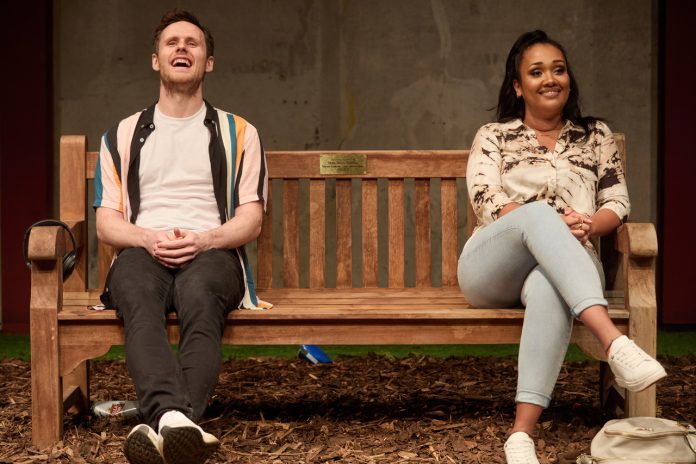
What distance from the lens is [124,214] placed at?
388 centimetres

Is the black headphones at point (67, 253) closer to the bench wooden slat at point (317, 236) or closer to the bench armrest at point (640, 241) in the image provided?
the bench wooden slat at point (317, 236)

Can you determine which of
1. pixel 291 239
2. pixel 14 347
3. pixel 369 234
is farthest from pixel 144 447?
pixel 14 347

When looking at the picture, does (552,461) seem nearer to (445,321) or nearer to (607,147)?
(445,321)

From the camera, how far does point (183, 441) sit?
2.94m

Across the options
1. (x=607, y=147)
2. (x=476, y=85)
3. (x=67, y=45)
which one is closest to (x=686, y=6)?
(x=476, y=85)

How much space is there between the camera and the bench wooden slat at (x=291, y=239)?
4.42 m

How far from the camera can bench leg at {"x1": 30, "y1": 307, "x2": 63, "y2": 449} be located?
359cm

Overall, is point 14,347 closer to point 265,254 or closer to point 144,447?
point 265,254

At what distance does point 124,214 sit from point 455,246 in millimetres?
1542

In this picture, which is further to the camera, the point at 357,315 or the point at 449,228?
the point at 449,228

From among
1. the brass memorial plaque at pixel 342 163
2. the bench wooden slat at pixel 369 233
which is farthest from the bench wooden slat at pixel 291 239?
the bench wooden slat at pixel 369 233

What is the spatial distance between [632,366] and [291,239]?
6.11 ft

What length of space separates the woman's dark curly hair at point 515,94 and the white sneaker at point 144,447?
210cm

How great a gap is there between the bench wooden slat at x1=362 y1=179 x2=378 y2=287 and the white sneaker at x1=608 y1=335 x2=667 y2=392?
1.52 metres
